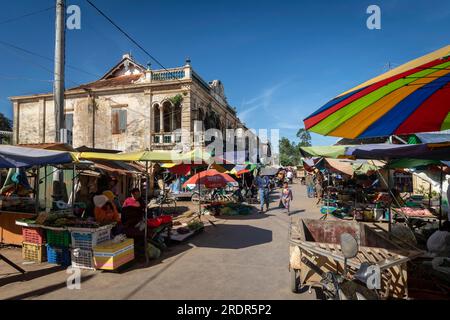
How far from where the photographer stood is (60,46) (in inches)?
395

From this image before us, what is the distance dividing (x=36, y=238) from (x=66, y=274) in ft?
4.91

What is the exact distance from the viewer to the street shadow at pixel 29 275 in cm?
504

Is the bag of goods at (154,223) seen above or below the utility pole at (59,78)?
below

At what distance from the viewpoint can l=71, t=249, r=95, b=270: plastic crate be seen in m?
5.61

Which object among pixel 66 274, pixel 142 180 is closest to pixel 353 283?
pixel 66 274

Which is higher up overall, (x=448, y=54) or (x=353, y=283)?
(x=448, y=54)

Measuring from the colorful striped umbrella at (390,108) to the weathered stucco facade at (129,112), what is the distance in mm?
16825

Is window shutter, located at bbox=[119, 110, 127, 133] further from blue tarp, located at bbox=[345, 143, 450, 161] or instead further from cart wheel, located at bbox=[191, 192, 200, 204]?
blue tarp, located at bbox=[345, 143, 450, 161]

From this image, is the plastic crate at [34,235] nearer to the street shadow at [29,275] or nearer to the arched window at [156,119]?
the street shadow at [29,275]

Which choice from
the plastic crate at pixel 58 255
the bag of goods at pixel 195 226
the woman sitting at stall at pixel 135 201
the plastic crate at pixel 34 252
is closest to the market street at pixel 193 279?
the plastic crate at pixel 58 255

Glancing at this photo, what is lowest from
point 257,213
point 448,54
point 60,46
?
point 257,213

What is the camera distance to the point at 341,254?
10.8ft

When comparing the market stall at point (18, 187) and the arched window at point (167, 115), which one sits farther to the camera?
the arched window at point (167, 115)
